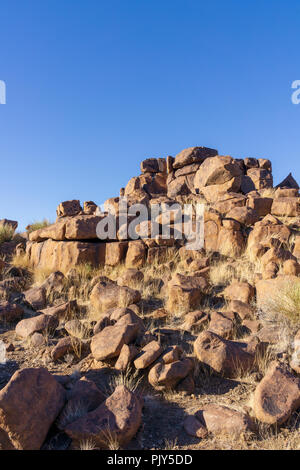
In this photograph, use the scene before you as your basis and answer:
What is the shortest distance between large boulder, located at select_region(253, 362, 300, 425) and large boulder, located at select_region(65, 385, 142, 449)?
1.22 m

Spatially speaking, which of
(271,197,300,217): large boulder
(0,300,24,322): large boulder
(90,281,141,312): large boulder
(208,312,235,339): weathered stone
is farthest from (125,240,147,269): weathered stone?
(271,197,300,217): large boulder

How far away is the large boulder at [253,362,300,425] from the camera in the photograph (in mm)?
3307

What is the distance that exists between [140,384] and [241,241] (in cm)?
571

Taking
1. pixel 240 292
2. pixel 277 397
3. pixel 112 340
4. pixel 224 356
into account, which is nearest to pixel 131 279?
pixel 240 292

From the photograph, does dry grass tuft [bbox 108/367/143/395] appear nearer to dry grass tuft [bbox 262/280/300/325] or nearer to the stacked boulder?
dry grass tuft [bbox 262/280/300/325]

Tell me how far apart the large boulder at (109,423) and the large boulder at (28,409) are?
0.26 m

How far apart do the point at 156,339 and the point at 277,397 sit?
1.94 m

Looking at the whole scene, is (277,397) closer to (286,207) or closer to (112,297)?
(112,297)

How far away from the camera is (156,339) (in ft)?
16.3

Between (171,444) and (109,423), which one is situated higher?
(109,423)

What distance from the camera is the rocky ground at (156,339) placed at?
3160 mm

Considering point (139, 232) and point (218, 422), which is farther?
point (139, 232)

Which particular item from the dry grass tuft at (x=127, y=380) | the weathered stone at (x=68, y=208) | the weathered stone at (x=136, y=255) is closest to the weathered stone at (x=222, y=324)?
the dry grass tuft at (x=127, y=380)

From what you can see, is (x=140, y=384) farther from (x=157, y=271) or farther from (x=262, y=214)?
(x=262, y=214)
